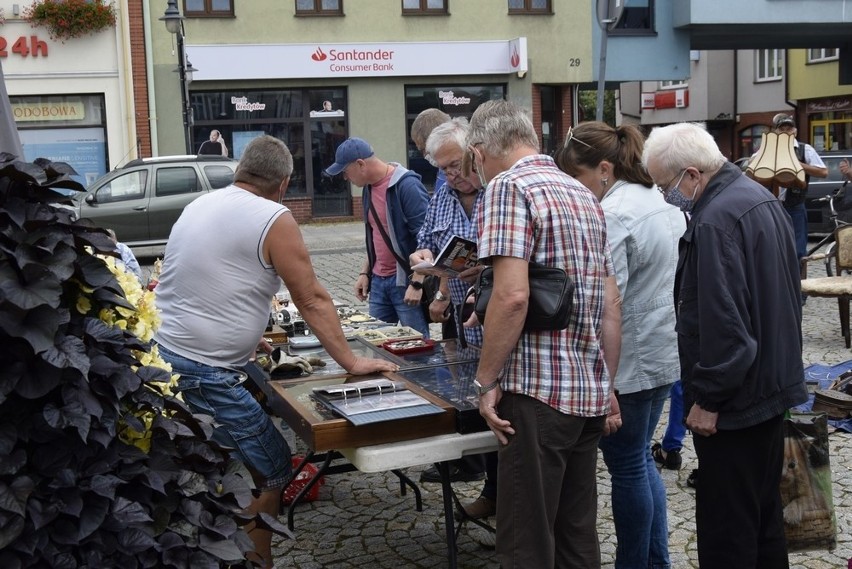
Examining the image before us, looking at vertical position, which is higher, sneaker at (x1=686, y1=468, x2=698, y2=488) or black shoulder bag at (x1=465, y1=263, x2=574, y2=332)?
black shoulder bag at (x1=465, y1=263, x2=574, y2=332)

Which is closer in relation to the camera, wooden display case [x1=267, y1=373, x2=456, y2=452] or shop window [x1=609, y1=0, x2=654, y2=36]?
wooden display case [x1=267, y1=373, x2=456, y2=452]

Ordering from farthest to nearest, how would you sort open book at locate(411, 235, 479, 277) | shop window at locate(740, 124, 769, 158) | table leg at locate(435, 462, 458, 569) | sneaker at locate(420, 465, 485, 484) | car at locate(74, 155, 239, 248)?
shop window at locate(740, 124, 769, 158), car at locate(74, 155, 239, 248), sneaker at locate(420, 465, 485, 484), open book at locate(411, 235, 479, 277), table leg at locate(435, 462, 458, 569)

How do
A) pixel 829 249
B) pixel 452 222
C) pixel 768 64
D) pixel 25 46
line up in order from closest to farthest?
1. pixel 452 222
2. pixel 829 249
3. pixel 25 46
4. pixel 768 64

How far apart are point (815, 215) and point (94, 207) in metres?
12.0

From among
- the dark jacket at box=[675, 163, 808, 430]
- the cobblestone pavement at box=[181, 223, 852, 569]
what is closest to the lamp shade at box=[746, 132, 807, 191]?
the cobblestone pavement at box=[181, 223, 852, 569]

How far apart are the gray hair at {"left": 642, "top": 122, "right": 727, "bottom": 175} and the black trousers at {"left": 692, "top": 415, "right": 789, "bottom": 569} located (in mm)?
882

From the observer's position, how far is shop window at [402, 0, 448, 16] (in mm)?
24641

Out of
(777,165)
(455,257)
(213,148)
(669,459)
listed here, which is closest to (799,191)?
(777,165)

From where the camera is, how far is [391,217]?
592 centimetres

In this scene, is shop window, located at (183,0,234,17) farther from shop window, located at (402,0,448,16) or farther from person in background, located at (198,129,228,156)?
shop window, located at (402,0,448,16)

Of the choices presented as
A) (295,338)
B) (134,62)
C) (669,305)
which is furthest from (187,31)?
(669,305)

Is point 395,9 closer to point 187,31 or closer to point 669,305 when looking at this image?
point 187,31

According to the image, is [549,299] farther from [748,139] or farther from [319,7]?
[748,139]

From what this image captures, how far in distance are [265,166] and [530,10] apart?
75.3ft
